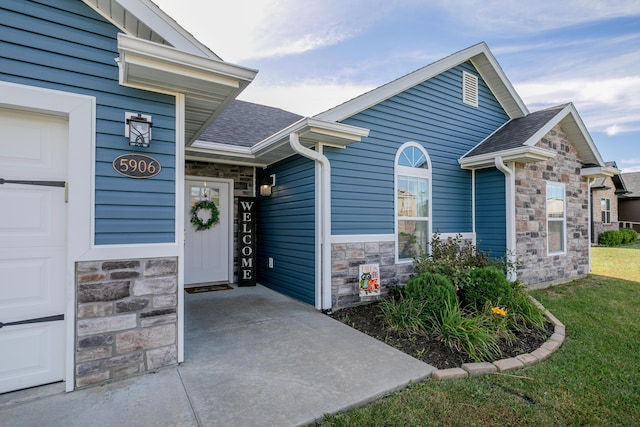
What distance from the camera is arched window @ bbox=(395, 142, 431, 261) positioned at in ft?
18.5

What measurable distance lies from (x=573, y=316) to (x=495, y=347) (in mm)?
2282

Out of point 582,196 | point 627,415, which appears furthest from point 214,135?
point 582,196

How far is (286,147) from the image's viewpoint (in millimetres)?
5098

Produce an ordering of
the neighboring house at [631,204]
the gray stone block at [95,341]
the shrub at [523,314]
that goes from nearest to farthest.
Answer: the gray stone block at [95,341] → the shrub at [523,314] → the neighboring house at [631,204]

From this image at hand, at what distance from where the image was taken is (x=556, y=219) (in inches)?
274

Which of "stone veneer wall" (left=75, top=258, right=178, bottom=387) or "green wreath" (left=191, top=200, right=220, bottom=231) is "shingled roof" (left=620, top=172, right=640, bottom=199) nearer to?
"green wreath" (left=191, top=200, right=220, bottom=231)

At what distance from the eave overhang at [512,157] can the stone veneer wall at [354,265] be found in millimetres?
2470

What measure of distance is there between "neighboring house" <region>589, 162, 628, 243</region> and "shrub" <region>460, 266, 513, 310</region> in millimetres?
16148

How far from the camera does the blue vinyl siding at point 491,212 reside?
20.2 ft

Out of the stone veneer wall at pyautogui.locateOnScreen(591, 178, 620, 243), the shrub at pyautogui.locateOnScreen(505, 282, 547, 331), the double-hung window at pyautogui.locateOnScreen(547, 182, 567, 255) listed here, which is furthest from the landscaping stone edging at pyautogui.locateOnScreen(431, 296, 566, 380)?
the stone veneer wall at pyautogui.locateOnScreen(591, 178, 620, 243)

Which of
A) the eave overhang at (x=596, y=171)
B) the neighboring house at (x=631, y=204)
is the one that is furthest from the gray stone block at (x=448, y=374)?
the neighboring house at (x=631, y=204)

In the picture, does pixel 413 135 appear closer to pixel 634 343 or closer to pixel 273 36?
pixel 273 36

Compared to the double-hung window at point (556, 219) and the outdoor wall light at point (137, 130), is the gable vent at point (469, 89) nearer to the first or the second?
the double-hung window at point (556, 219)

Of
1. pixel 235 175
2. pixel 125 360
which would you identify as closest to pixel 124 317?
pixel 125 360
